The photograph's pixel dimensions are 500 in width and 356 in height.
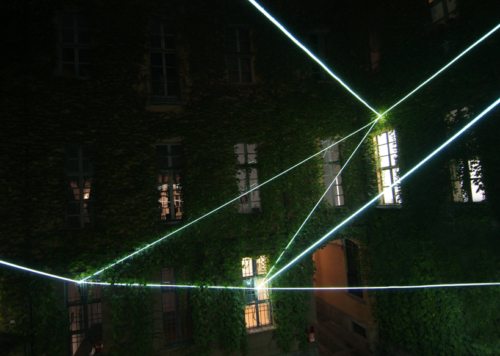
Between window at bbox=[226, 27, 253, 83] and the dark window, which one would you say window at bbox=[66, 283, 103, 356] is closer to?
window at bbox=[226, 27, 253, 83]

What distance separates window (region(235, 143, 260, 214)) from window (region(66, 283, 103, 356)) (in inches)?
177

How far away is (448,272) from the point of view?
23.2ft

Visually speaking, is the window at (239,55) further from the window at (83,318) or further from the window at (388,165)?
the window at (83,318)

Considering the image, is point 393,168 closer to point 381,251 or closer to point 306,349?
point 381,251

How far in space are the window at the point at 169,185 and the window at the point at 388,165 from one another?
604cm

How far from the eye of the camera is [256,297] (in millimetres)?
8625

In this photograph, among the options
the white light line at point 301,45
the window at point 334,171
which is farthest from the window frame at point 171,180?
the white light line at point 301,45

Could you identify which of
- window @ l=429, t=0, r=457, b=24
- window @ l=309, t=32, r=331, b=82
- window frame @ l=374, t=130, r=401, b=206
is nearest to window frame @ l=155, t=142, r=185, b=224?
window @ l=309, t=32, r=331, b=82

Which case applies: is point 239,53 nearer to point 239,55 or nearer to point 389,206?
point 239,55

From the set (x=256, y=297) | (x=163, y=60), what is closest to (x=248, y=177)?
(x=256, y=297)

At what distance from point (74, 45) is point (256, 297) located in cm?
860

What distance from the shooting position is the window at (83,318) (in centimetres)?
735

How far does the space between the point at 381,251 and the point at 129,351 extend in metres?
7.37

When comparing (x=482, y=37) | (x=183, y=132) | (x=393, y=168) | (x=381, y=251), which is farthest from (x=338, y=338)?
(x=482, y=37)
